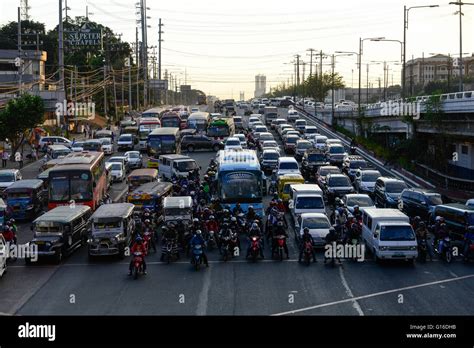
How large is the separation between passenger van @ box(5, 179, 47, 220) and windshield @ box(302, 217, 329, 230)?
15654 millimetres

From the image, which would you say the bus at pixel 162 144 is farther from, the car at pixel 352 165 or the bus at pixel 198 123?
the bus at pixel 198 123

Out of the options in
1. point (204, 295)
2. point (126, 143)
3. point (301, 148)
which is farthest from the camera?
point (126, 143)

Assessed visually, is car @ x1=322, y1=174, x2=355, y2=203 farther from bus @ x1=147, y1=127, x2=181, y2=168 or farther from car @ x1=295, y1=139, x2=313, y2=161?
bus @ x1=147, y1=127, x2=181, y2=168

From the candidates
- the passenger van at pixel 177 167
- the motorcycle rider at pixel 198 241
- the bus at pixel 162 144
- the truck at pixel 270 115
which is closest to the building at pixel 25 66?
the truck at pixel 270 115

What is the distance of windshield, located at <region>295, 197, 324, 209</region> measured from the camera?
32094mm

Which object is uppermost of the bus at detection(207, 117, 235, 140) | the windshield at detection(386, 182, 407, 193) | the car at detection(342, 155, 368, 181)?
the bus at detection(207, 117, 235, 140)

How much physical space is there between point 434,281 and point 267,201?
17656 mm

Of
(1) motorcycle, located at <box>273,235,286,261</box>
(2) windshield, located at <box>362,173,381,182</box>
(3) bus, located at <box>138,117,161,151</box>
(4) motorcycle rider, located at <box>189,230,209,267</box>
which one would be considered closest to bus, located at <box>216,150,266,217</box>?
(1) motorcycle, located at <box>273,235,286,261</box>

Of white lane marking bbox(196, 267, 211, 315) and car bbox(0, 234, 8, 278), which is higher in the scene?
car bbox(0, 234, 8, 278)

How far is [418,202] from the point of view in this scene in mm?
34312

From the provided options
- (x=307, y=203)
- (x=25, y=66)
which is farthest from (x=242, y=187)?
(x=25, y=66)

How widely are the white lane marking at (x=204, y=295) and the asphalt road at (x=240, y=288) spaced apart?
0.06 ft

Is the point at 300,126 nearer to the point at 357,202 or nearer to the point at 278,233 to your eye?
the point at 357,202

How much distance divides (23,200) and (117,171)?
13451 millimetres
